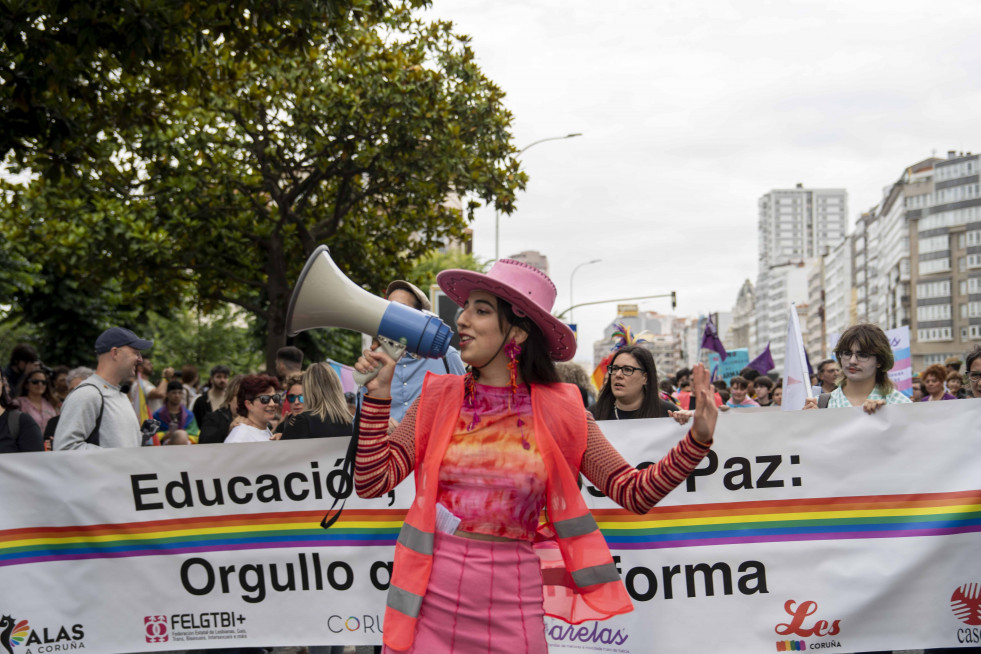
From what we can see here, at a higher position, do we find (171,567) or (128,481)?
(128,481)

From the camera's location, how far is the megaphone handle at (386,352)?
9.46ft

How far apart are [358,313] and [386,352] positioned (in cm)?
16

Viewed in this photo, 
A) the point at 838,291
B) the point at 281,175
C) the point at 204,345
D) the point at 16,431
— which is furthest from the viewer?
the point at 838,291

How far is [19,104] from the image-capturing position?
7410mm

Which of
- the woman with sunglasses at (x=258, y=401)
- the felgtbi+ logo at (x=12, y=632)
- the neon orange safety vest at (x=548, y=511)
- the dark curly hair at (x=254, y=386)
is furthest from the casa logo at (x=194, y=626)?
the neon orange safety vest at (x=548, y=511)

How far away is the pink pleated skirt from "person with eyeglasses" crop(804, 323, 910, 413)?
2.85 metres

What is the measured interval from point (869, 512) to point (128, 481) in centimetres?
370

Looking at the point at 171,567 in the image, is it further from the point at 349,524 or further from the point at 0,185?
the point at 0,185

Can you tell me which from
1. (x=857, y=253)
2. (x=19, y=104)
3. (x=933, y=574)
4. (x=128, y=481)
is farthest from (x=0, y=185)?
(x=857, y=253)

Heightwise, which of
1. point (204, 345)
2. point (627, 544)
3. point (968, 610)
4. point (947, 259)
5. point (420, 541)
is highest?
point (947, 259)

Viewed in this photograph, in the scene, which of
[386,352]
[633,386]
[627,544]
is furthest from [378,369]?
[633,386]

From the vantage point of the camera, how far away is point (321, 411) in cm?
580

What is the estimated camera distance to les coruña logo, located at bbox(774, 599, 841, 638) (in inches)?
189

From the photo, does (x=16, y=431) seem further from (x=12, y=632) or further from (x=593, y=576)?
(x=593, y=576)
